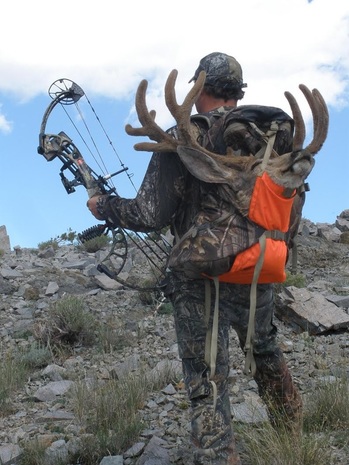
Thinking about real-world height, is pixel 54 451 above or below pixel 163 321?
below

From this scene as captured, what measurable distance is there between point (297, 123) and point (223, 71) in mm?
534

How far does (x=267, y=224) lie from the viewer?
369cm

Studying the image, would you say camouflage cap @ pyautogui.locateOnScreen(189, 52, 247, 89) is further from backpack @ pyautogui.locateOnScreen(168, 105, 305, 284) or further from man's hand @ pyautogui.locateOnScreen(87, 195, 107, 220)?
man's hand @ pyautogui.locateOnScreen(87, 195, 107, 220)

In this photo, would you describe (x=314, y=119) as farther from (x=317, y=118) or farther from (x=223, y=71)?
(x=223, y=71)

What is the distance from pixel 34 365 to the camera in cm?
798

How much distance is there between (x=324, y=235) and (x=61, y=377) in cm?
991

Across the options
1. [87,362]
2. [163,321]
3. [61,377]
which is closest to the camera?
[61,377]

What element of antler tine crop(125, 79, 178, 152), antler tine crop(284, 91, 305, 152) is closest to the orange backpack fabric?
antler tine crop(284, 91, 305, 152)

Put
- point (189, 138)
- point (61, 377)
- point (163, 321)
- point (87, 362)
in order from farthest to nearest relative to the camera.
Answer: point (163, 321)
point (87, 362)
point (61, 377)
point (189, 138)

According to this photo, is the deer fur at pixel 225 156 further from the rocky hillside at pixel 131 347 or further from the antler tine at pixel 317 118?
the rocky hillside at pixel 131 347

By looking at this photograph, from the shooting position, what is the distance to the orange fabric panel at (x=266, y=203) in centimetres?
363

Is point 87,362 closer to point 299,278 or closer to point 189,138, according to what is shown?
point 299,278

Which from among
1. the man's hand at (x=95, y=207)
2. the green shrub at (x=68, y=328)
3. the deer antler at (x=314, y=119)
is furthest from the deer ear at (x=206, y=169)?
the green shrub at (x=68, y=328)

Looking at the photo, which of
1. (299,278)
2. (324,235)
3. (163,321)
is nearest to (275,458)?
(163,321)
